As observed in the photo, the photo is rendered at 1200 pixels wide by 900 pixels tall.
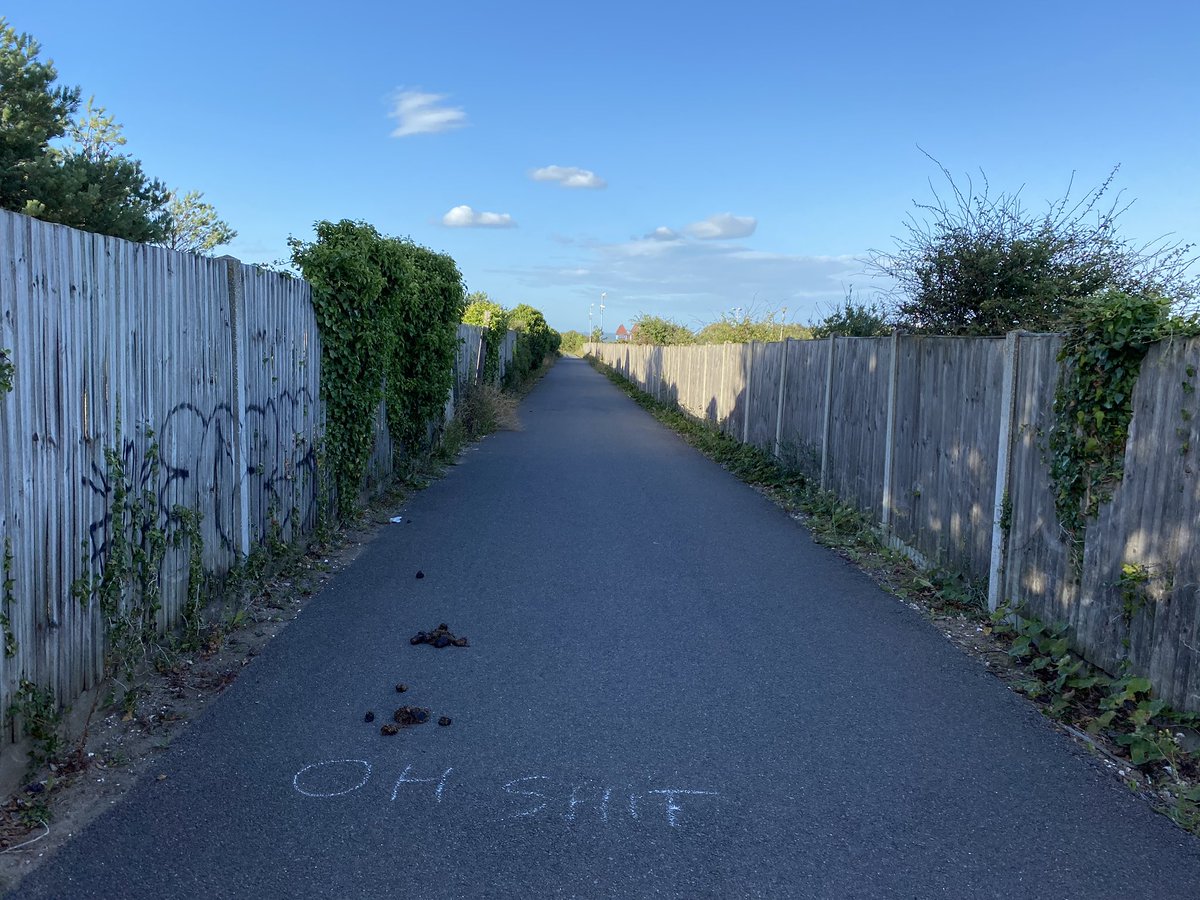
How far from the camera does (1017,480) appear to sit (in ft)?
19.5

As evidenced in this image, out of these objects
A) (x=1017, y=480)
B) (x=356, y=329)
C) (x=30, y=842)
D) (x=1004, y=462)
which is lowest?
(x=30, y=842)

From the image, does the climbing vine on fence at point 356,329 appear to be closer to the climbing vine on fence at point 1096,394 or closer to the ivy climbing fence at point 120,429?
the ivy climbing fence at point 120,429

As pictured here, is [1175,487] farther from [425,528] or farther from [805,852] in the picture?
[425,528]

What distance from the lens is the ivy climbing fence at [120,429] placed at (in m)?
3.71

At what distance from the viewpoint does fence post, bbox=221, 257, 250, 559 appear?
6066 millimetres

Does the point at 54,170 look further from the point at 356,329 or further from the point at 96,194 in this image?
the point at 356,329

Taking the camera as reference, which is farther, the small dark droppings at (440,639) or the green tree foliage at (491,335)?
the green tree foliage at (491,335)

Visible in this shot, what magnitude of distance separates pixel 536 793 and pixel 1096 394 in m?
3.69

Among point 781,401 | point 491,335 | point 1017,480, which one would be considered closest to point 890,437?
point 1017,480

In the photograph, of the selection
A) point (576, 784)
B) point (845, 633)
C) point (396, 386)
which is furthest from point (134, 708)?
point (396, 386)

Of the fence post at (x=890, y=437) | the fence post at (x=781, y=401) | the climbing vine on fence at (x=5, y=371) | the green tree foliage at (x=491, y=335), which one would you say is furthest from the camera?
the green tree foliage at (x=491, y=335)

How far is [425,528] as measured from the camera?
358 inches

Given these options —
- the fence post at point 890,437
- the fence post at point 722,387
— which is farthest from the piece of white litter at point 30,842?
the fence post at point 722,387

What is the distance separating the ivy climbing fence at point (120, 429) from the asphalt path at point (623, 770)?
74 cm
